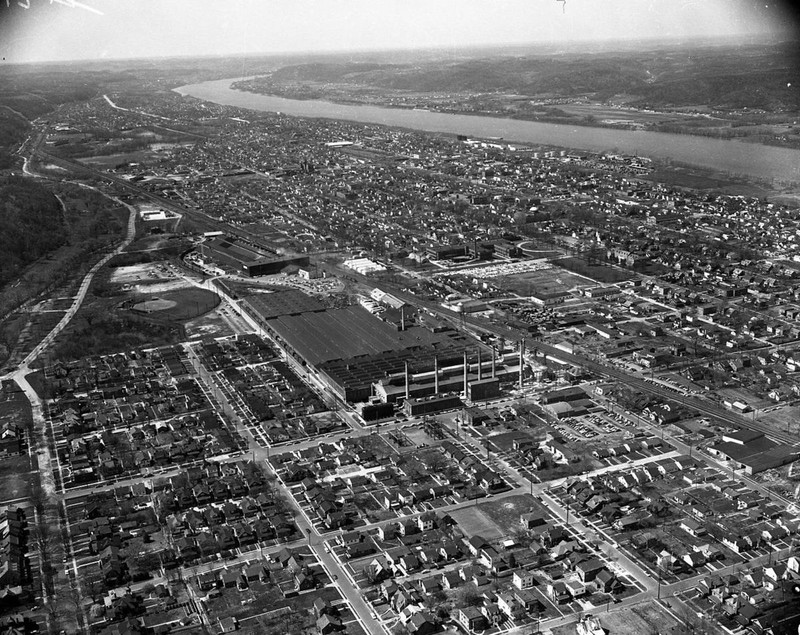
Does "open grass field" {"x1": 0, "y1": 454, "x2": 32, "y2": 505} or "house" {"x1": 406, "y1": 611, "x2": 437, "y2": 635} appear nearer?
"house" {"x1": 406, "y1": 611, "x2": 437, "y2": 635}

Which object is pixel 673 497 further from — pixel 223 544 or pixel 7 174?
→ pixel 7 174

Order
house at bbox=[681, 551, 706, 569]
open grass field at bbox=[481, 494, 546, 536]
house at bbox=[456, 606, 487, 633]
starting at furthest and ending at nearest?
open grass field at bbox=[481, 494, 546, 536]
house at bbox=[681, 551, 706, 569]
house at bbox=[456, 606, 487, 633]

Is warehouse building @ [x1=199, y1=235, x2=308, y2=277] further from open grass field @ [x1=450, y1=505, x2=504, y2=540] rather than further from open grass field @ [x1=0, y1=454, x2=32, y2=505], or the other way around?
open grass field @ [x1=450, y1=505, x2=504, y2=540]

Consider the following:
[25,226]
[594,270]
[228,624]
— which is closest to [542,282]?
[594,270]

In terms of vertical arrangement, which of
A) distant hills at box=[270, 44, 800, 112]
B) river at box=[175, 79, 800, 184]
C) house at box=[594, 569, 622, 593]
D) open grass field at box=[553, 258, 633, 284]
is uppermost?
distant hills at box=[270, 44, 800, 112]

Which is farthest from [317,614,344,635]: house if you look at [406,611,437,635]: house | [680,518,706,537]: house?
[680,518,706,537]: house

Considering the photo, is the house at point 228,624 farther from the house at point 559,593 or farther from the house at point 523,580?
the house at point 559,593

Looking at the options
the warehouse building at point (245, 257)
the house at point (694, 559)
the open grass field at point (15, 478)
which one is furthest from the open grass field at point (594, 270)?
the open grass field at point (15, 478)

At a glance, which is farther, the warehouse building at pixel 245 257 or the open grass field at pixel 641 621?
the warehouse building at pixel 245 257

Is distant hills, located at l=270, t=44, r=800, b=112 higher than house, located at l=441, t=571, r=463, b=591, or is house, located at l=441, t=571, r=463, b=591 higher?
distant hills, located at l=270, t=44, r=800, b=112
